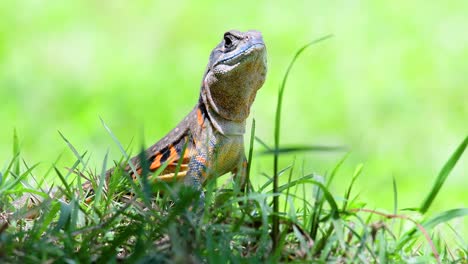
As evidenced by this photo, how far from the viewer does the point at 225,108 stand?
18.0 ft

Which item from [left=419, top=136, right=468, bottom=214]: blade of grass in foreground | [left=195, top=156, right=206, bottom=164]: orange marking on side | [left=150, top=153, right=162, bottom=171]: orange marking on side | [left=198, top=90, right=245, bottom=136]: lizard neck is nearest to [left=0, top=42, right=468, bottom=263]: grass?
[left=419, top=136, right=468, bottom=214]: blade of grass in foreground

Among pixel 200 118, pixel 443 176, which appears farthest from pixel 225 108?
pixel 443 176

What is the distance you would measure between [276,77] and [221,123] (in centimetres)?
441

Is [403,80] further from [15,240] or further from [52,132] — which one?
[15,240]

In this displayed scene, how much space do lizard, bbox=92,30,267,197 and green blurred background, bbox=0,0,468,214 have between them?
239 cm

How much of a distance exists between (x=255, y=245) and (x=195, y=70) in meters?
6.69

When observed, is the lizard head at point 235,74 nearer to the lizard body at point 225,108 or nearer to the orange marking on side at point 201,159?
the lizard body at point 225,108

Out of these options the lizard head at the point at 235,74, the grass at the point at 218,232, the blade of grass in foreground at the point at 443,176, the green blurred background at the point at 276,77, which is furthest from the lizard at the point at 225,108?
the green blurred background at the point at 276,77

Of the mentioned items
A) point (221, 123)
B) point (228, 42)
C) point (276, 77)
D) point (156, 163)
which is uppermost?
point (228, 42)

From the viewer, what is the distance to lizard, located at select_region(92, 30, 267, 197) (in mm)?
5312

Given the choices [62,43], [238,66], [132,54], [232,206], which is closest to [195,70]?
[132,54]

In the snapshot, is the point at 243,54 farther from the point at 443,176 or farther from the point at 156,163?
the point at 443,176

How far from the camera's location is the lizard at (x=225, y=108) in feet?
17.4

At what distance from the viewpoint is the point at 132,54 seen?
10.3 meters
